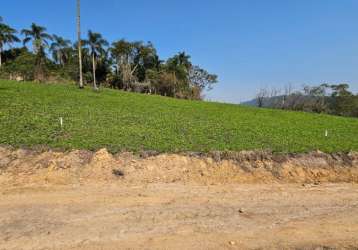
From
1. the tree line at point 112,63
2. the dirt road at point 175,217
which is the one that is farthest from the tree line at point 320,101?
the dirt road at point 175,217

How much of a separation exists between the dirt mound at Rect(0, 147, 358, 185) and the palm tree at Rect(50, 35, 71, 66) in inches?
1912

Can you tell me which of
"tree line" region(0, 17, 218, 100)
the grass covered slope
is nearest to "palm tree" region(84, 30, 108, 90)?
"tree line" region(0, 17, 218, 100)

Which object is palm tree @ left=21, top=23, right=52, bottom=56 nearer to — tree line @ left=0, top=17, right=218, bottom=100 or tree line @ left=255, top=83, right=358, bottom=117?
tree line @ left=0, top=17, right=218, bottom=100

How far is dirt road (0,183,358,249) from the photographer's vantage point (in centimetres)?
531

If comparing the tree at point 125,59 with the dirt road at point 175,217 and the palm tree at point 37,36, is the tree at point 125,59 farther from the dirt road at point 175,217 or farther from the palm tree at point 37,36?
the dirt road at point 175,217

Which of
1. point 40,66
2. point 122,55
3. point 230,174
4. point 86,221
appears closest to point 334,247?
point 86,221

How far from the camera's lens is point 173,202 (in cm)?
725

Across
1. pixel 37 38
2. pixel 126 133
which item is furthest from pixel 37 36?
pixel 126 133

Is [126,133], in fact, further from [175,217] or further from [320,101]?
[320,101]

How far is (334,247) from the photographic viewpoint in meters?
5.30

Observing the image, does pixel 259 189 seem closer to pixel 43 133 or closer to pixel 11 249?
pixel 11 249

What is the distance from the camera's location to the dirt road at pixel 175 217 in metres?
5.31

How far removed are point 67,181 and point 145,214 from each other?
127 inches

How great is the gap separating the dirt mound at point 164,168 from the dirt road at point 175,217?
809 mm
